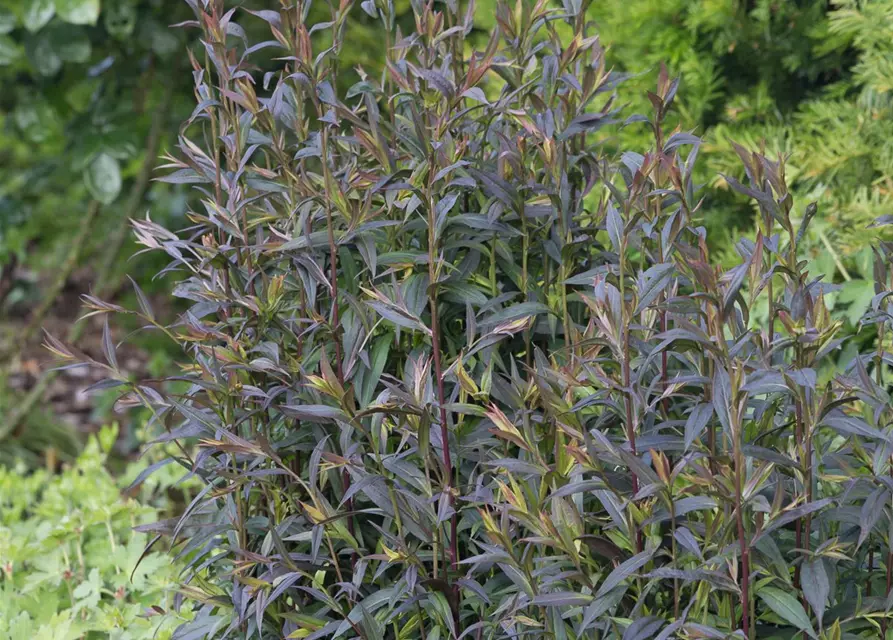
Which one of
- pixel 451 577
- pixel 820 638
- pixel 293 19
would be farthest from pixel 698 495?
pixel 293 19

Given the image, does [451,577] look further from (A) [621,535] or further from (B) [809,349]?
(B) [809,349]

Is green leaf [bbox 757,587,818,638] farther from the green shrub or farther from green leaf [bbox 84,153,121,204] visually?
green leaf [bbox 84,153,121,204]

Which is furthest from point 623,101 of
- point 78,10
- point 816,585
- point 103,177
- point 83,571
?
point 816,585

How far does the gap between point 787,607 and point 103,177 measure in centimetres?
321

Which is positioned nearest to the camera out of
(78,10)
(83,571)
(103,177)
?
(83,571)

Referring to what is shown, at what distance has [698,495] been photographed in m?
1.41

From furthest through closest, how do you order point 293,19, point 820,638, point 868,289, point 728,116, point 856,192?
point 728,116 → point 856,192 → point 868,289 → point 293,19 → point 820,638

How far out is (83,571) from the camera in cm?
253

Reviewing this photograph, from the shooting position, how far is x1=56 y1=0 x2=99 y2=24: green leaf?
11.1 ft

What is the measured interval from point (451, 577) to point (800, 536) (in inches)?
19.9

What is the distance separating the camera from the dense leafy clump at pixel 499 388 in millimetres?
1325

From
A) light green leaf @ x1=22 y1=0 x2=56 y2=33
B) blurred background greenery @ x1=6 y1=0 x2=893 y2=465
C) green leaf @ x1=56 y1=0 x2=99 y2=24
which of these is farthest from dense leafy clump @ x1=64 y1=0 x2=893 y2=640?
light green leaf @ x1=22 y1=0 x2=56 y2=33

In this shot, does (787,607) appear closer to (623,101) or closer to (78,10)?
(623,101)

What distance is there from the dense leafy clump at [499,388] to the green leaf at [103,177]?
2.21 metres
